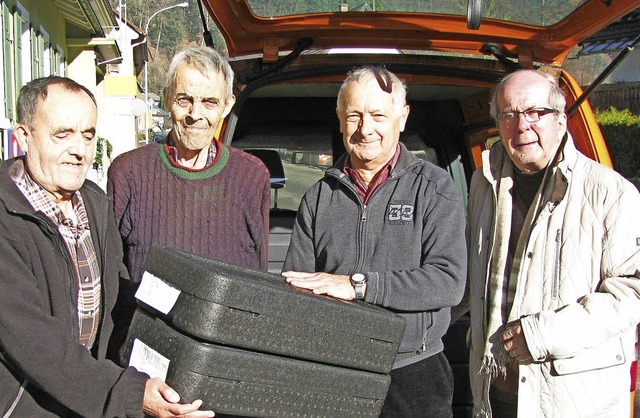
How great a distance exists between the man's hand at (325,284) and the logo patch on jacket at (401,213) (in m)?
0.26

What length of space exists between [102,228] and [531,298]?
1315mm

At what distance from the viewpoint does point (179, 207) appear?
2441mm

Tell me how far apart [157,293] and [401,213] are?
31.5 inches

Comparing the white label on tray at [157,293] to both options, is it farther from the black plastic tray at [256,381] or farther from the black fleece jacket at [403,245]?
the black fleece jacket at [403,245]

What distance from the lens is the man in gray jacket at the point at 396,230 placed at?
2219mm

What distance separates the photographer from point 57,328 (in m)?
1.86

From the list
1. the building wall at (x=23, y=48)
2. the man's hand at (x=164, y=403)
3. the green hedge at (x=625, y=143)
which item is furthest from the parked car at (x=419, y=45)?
the green hedge at (x=625, y=143)

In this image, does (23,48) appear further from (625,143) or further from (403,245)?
(625,143)

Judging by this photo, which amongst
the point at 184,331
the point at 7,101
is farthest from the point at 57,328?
the point at 7,101

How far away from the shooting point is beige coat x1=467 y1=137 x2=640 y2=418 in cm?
214

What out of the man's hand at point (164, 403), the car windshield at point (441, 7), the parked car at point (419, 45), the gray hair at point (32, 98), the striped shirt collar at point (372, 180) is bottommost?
the man's hand at point (164, 403)

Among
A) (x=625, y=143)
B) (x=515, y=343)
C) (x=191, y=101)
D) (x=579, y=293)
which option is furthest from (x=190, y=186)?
(x=625, y=143)

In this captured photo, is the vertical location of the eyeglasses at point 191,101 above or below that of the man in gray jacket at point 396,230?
above

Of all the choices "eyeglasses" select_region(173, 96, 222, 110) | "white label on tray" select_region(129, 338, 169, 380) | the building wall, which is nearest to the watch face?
"white label on tray" select_region(129, 338, 169, 380)
